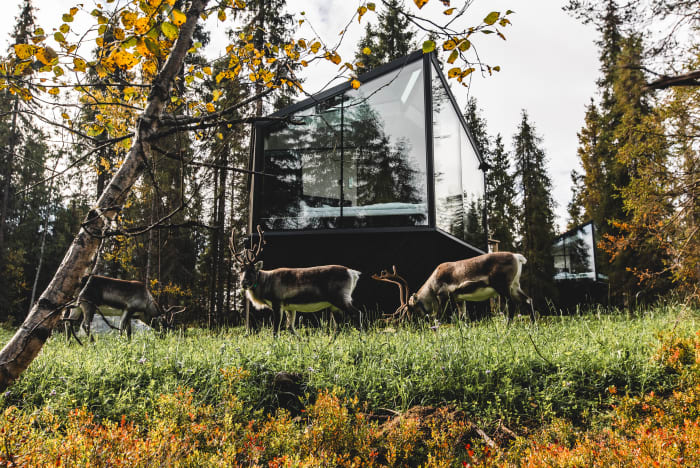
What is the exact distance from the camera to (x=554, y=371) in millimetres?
4996

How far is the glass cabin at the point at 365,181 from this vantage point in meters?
10.4

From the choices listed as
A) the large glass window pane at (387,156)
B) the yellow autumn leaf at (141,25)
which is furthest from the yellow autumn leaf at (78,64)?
the large glass window pane at (387,156)

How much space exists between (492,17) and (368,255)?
321 inches

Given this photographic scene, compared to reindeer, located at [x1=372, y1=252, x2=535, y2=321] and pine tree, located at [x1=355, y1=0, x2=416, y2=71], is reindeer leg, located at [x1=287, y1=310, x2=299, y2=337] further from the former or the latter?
pine tree, located at [x1=355, y1=0, x2=416, y2=71]

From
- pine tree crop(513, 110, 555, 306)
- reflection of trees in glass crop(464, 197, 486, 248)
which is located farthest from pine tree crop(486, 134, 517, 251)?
reflection of trees in glass crop(464, 197, 486, 248)

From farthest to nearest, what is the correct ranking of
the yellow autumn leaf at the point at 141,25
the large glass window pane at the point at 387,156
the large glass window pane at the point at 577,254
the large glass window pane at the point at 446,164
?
the large glass window pane at the point at 577,254 < the large glass window pane at the point at 446,164 < the large glass window pane at the point at 387,156 < the yellow autumn leaf at the point at 141,25

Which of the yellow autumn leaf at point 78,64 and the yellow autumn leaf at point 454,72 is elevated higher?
the yellow autumn leaf at point 454,72

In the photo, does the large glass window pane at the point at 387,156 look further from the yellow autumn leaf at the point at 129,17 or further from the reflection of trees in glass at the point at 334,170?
the yellow autumn leaf at the point at 129,17

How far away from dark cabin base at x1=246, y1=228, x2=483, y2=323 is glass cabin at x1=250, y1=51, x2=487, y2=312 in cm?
3

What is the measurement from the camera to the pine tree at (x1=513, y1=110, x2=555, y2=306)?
1063 inches

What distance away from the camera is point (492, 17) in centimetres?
273

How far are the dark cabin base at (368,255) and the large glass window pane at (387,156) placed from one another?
1.43 feet

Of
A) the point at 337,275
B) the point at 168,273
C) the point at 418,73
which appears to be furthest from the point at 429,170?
the point at 168,273

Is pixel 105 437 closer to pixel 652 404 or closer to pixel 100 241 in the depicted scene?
pixel 100 241
